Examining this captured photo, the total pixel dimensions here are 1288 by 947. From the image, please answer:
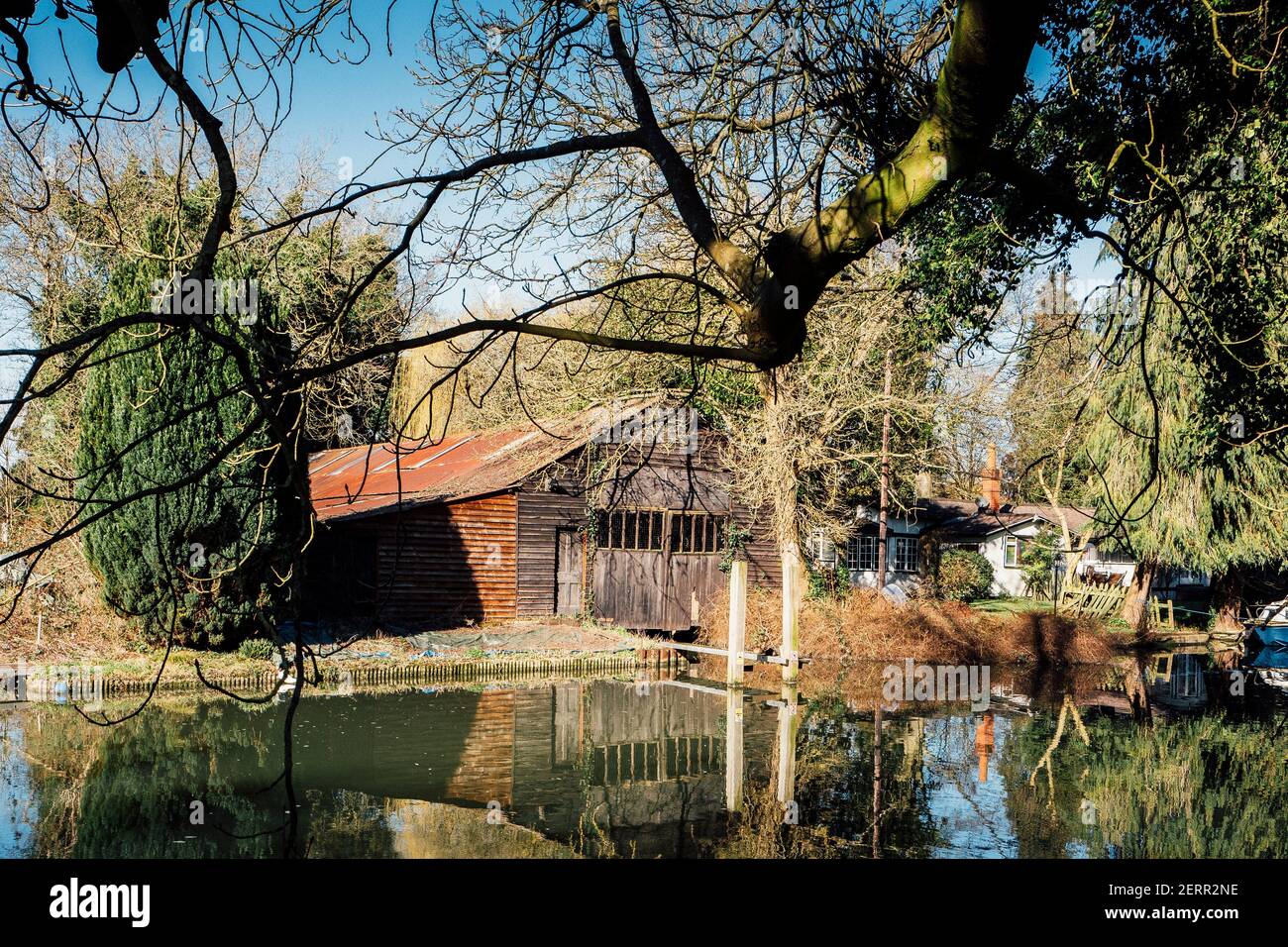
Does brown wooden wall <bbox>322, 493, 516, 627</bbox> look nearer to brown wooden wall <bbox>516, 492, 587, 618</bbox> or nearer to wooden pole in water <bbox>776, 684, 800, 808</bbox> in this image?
brown wooden wall <bbox>516, 492, 587, 618</bbox>

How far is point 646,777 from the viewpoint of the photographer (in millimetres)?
12805

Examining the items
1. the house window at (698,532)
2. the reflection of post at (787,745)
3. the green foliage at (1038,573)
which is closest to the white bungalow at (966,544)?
the green foliage at (1038,573)

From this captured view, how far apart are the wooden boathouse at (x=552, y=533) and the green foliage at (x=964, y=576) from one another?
458 inches

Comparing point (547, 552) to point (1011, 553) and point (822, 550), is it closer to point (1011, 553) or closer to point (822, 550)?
point (822, 550)

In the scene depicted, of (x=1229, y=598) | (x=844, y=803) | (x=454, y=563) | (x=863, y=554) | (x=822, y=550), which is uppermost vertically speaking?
(x=822, y=550)

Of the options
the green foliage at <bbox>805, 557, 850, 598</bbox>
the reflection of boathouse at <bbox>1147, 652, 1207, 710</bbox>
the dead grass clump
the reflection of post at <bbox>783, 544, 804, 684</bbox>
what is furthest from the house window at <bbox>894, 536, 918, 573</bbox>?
the reflection of post at <bbox>783, 544, 804, 684</bbox>

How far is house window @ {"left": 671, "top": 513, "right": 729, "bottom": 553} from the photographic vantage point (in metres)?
25.8

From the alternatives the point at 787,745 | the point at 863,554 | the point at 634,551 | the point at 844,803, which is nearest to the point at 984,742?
the point at 787,745

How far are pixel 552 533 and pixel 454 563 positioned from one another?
8.27 feet

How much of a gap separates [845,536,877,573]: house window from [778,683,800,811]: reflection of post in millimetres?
17370

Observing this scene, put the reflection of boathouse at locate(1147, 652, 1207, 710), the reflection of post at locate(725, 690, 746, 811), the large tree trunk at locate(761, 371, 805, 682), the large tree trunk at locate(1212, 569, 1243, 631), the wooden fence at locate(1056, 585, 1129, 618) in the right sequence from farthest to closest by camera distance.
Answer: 1. the large tree trunk at locate(1212, 569, 1243, 631)
2. the wooden fence at locate(1056, 585, 1129, 618)
3. the large tree trunk at locate(761, 371, 805, 682)
4. the reflection of boathouse at locate(1147, 652, 1207, 710)
5. the reflection of post at locate(725, 690, 746, 811)

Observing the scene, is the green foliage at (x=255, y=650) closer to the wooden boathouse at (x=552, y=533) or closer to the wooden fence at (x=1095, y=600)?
the wooden boathouse at (x=552, y=533)
